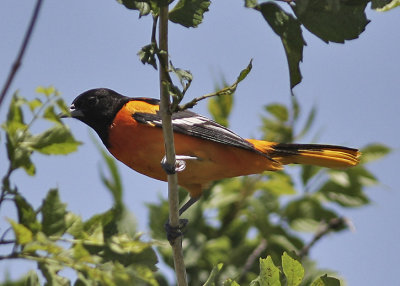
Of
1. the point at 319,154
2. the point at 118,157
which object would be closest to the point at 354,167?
the point at 319,154

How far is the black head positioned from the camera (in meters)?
4.32

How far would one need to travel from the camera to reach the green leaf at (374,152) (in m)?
4.35

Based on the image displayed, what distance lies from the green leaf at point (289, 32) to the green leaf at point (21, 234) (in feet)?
2.49

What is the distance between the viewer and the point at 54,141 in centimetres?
178

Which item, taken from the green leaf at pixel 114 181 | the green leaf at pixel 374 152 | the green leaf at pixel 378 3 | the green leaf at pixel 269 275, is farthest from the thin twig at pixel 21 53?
the green leaf at pixel 374 152

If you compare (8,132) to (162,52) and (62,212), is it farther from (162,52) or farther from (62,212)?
(162,52)

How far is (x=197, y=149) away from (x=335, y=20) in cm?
239

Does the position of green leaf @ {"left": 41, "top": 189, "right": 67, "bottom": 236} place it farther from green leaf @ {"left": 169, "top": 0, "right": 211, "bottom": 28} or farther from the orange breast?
the orange breast

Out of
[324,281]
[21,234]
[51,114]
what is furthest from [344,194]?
[21,234]

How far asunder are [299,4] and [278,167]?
2640 mm

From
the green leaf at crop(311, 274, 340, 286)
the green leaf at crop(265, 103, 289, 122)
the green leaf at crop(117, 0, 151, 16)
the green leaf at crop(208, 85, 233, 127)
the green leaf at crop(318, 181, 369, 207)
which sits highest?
the green leaf at crop(117, 0, 151, 16)

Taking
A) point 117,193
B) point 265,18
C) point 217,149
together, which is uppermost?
point 265,18

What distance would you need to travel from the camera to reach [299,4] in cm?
157

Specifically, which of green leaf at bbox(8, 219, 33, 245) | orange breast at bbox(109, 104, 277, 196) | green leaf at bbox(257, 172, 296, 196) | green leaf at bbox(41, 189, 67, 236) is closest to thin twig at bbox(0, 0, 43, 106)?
green leaf at bbox(8, 219, 33, 245)
